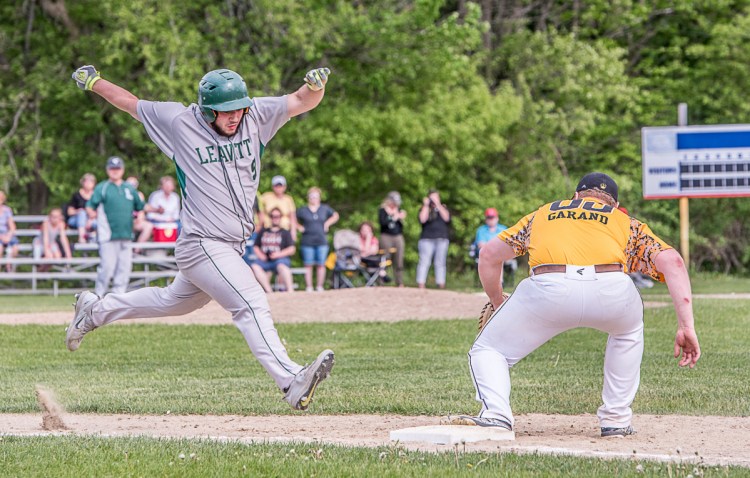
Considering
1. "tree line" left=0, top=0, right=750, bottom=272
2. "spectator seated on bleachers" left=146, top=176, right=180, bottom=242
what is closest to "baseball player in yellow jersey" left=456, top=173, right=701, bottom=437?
"spectator seated on bleachers" left=146, top=176, right=180, bottom=242

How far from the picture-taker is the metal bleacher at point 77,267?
2275cm

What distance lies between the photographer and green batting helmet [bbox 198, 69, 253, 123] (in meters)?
7.43

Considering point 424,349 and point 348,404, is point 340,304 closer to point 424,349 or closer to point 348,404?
point 424,349

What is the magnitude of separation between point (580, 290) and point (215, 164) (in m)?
2.25

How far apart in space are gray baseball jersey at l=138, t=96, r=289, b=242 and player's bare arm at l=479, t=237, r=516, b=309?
1443mm

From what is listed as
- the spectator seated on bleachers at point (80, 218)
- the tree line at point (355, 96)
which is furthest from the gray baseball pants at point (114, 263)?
the tree line at point (355, 96)

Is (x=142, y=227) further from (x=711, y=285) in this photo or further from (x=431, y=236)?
(x=711, y=285)

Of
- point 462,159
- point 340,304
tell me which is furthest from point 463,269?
point 340,304

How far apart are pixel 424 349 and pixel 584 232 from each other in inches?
263

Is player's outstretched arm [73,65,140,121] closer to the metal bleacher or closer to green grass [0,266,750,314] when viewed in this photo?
green grass [0,266,750,314]

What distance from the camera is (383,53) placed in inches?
1141

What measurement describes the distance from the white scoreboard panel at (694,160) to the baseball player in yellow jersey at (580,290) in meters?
16.8

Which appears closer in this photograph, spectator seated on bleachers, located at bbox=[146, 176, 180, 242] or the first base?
the first base

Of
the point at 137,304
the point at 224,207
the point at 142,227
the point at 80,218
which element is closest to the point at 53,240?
the point at 80,218
